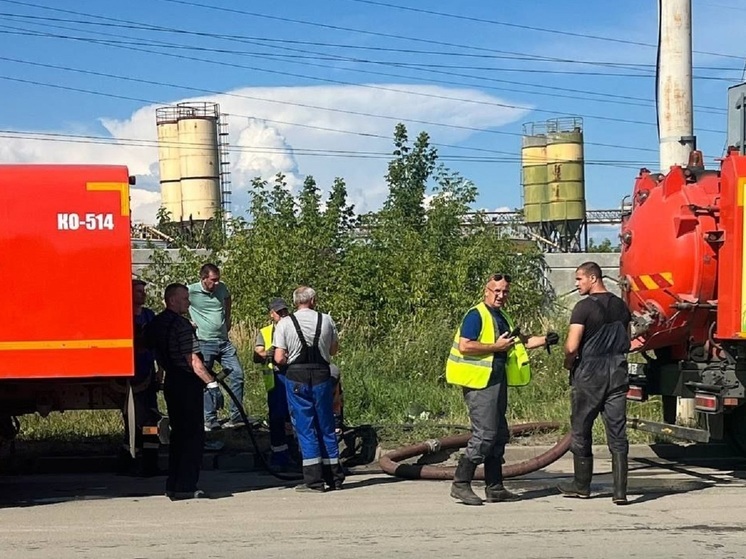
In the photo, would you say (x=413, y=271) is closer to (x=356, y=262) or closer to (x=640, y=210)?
(x=356, y=262)

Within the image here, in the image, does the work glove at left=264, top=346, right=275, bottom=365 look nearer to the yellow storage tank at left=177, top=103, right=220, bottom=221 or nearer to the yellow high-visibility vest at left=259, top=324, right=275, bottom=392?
the yellow high-visibility vest at left=259, top=324, right=275, bottom=392

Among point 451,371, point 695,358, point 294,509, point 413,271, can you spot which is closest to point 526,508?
point 451,371

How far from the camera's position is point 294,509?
8.62 m

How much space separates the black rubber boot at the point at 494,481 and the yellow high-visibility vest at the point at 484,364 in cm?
67

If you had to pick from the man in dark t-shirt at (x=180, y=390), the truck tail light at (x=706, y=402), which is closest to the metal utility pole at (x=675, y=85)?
the truck tail light at (x=706, y=402)

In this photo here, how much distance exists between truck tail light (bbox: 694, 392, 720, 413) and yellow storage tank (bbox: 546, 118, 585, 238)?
42.7 meters

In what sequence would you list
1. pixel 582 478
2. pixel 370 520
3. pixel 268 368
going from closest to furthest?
pixel 370 520, pixel 582 478, pixel 268 368

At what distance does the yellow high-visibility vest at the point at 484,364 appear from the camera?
870 centimetres

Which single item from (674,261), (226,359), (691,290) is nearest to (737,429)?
(691,290)

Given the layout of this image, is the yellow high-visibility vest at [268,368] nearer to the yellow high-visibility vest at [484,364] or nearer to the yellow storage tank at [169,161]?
the yellow high-visibility vest at [484,364]

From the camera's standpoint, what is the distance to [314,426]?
30.9 feet

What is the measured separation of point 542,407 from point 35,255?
687 centimetres

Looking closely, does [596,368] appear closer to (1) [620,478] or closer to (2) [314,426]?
(1) [620,478]

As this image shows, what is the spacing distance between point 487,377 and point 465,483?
35.4 inches
